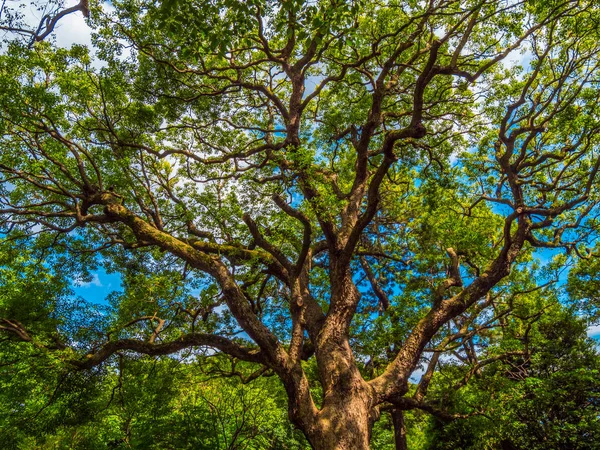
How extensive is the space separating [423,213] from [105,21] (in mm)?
8951

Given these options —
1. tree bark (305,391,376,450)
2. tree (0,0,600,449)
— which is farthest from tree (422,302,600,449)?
tree bark (305,391,376,450)

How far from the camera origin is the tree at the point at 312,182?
20.0 ft

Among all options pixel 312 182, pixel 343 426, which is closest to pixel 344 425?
pixel 343 426

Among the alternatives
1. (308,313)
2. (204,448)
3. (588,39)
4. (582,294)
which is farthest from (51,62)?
(582,294)

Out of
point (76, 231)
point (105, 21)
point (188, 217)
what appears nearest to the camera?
point (105, 21)

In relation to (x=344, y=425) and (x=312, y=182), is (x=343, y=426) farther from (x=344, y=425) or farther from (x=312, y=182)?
(x=312, y=182)

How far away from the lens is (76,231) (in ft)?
29.9

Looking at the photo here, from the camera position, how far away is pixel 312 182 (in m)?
6.80

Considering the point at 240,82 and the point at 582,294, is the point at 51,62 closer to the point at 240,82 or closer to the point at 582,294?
the point at 240,82

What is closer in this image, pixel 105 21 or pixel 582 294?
pixel 105 21

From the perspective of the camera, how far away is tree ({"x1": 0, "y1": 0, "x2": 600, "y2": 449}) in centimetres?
609

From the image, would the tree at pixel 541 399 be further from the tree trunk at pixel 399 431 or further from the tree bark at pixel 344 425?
the tree bark at pixel 344 425

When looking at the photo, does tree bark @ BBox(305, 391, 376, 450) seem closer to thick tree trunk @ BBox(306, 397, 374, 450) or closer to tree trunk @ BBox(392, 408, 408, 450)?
thick tree trunk @ BBox(306, 397, 374, 450)

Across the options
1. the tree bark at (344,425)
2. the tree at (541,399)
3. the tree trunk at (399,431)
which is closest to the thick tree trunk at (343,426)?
the tree bark at (344,425)
